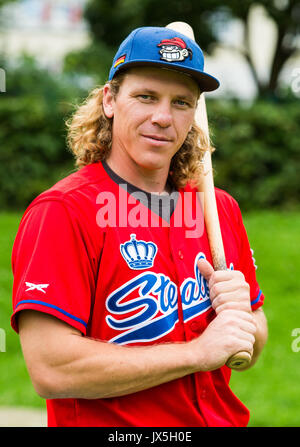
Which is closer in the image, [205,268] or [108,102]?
[205,268]

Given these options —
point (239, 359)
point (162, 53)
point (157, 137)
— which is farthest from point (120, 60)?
point (239, 359)

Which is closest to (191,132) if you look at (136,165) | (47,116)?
(136,165)

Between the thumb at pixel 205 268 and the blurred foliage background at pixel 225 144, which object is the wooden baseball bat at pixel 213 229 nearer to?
the thumb at pixel 205 268

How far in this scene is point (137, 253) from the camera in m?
2.03

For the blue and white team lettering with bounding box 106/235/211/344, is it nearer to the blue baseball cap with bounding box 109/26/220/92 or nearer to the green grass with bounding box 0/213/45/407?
the blue baseball cap with bounding box 109/26/220/92

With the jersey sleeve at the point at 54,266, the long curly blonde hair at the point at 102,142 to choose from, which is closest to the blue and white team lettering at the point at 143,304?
the jersey sleeve at the point at 54,266

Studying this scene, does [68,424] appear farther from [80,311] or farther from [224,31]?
[224,31]

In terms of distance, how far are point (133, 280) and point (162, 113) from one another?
621 mm

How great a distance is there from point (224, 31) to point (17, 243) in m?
13.7

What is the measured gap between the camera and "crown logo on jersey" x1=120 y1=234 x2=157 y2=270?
2.00m

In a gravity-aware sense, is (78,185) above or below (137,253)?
above

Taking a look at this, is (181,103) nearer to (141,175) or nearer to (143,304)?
(141,175)

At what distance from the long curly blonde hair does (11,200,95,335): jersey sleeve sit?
0.49 meters

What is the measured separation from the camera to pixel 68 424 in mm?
2027
